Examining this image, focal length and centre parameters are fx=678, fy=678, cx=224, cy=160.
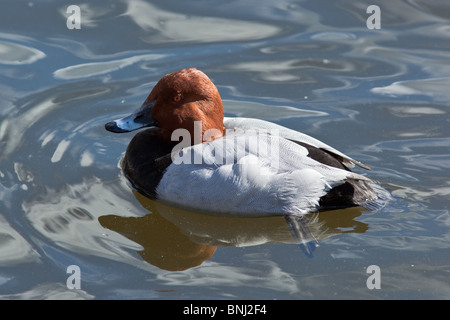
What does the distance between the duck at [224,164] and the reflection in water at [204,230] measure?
81 millimetres

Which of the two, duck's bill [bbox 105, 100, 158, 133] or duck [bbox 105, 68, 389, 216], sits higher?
duck's bill [bbox 105, 100, 158, 133]

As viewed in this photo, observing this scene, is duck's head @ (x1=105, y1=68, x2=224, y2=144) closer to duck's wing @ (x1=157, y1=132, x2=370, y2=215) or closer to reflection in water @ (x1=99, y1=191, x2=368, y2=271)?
duck's wing @ (x1=157, y1=132, x2=370, y2=215)

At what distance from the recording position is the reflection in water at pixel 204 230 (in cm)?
469

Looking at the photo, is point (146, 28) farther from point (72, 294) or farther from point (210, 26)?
point (72, 294)

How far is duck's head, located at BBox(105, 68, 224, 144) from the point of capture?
5.08 metres

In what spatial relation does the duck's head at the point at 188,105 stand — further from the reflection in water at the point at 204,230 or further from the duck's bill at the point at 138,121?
the reflection in water at the point at 204,230

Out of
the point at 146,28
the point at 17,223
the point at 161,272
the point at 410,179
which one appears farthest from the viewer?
the point at 146,28

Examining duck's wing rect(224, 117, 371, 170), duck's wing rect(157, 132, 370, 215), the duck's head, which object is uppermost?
the duck's head

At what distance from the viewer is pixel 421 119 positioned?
611 cm

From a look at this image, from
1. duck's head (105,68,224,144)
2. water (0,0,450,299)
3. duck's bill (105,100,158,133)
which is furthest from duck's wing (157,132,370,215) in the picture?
duck's bill (105,100,158,133)

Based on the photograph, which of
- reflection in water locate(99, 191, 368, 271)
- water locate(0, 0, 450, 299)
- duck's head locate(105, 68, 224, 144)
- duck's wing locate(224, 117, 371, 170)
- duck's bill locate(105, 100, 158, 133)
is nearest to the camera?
water locate(0, 0, 450, 299)

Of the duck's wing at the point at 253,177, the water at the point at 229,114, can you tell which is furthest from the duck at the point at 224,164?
the water at the point at 229,114
